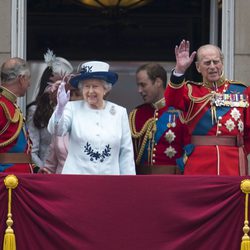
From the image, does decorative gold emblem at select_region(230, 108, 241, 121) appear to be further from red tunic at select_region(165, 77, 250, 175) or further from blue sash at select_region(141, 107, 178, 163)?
blue sash at select_region(141, 107, 178, 163)

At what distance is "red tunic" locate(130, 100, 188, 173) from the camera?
11836 mm

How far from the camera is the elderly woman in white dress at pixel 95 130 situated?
10.9 m

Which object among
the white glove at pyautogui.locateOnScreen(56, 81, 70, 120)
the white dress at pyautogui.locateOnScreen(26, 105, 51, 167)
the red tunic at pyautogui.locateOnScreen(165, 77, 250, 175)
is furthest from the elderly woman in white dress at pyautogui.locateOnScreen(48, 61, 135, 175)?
the white dress at pyautogui.locateOnScreen(26, 105, 51, 167)

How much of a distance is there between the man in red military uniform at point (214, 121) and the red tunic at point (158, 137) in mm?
463

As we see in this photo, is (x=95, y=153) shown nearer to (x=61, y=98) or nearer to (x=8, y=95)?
(x=61, y=98)

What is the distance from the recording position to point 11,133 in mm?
11383

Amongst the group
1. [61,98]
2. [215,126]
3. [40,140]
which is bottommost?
[40,140]

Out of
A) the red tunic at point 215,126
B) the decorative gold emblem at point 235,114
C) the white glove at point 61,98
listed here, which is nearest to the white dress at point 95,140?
the white glove at point 61,98

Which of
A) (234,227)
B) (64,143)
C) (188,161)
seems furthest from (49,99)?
(234,227)

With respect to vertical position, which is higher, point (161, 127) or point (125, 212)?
point (161, 127)

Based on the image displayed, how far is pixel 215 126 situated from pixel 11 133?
153 centimetres

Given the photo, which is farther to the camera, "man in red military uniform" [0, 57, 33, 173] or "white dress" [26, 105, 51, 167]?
"white dress" [26, 105, 51, 167]

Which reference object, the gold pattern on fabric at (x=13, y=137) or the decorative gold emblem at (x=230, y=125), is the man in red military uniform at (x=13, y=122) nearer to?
the gold pattern on fabric at (x=13, y=137)

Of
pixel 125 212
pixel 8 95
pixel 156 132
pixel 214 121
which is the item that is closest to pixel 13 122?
pixel 8 95
